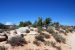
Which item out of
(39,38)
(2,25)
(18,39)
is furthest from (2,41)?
(2,25)

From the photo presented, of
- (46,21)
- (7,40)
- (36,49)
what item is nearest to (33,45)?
(36,49)

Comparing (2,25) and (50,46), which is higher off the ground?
(2,25)

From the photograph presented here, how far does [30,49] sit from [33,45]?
5.56ft

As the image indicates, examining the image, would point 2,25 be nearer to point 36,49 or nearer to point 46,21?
point 46,21

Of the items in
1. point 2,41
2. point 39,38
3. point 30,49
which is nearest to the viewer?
point 30,49

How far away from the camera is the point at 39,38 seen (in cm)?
1736

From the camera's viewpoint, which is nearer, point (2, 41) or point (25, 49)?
point (25, 49)

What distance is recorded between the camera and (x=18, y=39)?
14547 mm

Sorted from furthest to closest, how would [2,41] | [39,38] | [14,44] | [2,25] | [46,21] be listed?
1. [46,21]
2. [2,25]
3. [39,38]
4. [2,41]
5. [14,44]

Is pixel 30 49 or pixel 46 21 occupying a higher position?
pixel 46 21

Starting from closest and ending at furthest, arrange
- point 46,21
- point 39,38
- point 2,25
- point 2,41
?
1. point 2,41
2. point 39,38
3. point 2,25
4. point 46,21

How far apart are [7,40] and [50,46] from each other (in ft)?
13.5

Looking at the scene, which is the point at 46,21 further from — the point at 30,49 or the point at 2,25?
the point at 30,49

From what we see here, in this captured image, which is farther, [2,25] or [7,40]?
[2,25]
